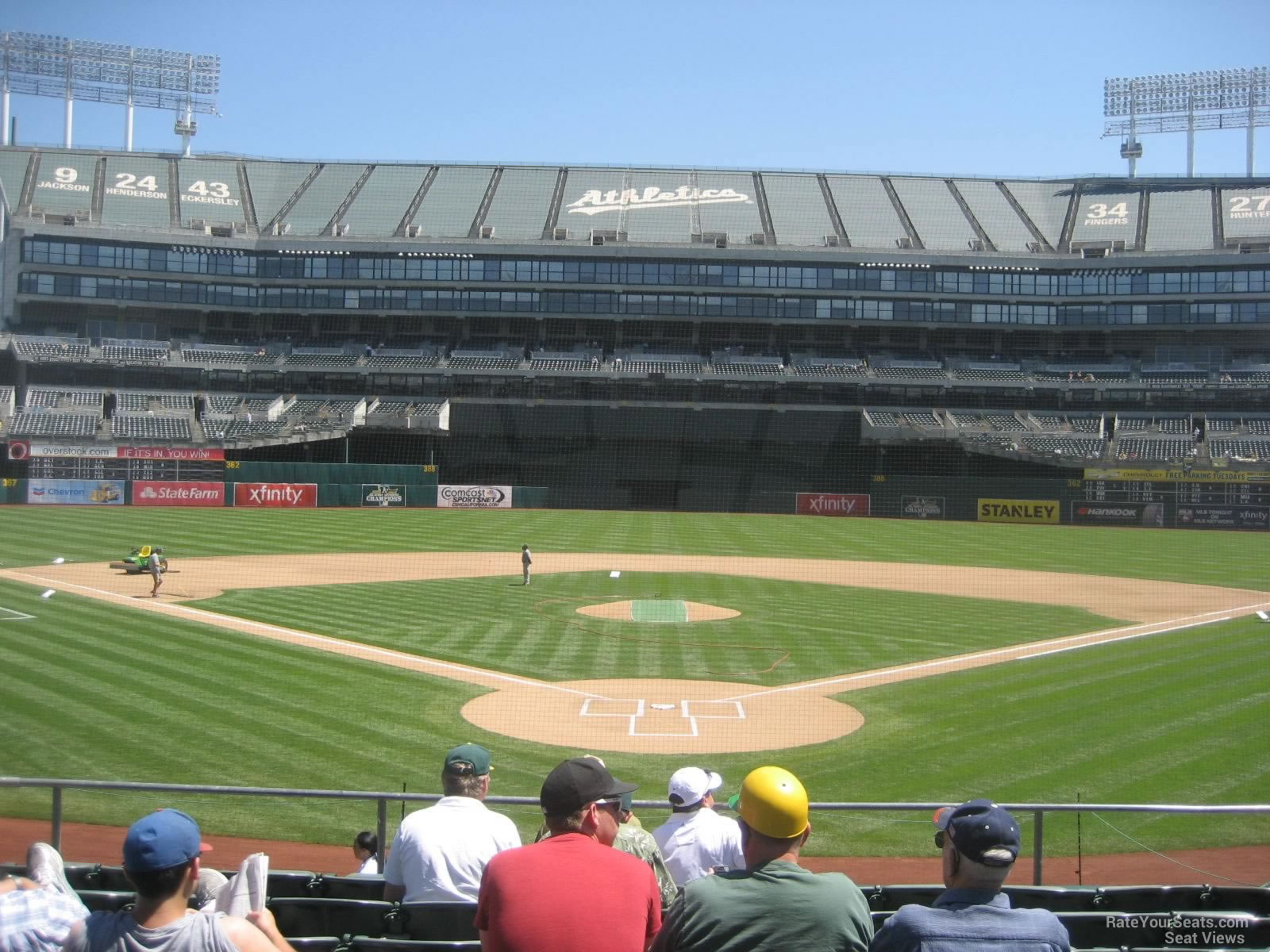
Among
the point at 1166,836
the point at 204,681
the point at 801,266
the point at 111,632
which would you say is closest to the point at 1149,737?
the point at 1166,836

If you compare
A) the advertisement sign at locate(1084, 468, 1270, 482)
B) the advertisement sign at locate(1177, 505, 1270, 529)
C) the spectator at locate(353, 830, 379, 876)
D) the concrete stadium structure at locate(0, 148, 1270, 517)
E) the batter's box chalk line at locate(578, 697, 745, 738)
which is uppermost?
the concrete stadium structure at locate(0, 148, 1270, 517)

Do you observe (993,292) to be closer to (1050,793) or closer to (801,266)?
(801,266)

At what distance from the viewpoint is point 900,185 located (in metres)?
70.9

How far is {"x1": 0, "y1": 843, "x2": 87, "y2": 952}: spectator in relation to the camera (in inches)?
153

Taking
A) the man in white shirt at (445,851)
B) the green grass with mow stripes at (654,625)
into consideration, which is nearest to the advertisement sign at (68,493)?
the green grass with mow stripes at (654,625)

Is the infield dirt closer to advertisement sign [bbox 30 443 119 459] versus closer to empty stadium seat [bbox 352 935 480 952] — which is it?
empty stadium seat [bbox 352 935 480 952]

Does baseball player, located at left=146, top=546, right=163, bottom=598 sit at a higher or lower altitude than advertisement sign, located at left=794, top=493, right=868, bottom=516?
lower

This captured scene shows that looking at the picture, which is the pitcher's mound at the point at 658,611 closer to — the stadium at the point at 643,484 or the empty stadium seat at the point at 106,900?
the stadium at the point at 643,484

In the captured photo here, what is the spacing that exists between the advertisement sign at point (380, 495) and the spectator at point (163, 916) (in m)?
48.6

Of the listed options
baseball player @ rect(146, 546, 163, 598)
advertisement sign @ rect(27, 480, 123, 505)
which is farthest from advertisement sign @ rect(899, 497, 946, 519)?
baseball player @ rect(146, 546, 163, 598)

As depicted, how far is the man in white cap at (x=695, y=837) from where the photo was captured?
18.6ft

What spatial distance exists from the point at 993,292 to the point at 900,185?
1204 cm

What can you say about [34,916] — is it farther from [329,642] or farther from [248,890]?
[329,642]

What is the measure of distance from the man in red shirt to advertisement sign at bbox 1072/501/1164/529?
169 ft
